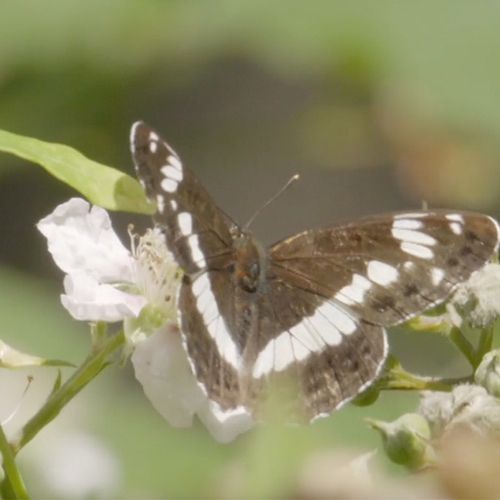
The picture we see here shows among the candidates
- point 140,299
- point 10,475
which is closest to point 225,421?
point 140,299

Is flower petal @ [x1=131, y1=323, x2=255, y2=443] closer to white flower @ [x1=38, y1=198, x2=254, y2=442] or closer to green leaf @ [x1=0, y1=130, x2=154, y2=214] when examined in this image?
white flower @ [x1=38, y1=198, x2=254, y2=442]

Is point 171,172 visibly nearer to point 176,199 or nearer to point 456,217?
point 176,199

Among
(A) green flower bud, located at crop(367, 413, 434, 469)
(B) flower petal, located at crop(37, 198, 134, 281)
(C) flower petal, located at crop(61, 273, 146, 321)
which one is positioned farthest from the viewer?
(B) flower petal, located at crop(37, 198, 134, 281)

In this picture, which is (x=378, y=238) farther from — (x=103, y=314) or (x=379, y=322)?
(x=103, y=314)

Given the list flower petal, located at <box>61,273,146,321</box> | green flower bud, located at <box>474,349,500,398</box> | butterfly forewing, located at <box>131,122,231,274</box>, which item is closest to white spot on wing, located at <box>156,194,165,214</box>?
butterfly forewing, located at <box>131,122,231,274</box>

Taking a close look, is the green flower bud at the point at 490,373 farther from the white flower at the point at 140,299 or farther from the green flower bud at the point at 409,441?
the white flower at the point at 140,299

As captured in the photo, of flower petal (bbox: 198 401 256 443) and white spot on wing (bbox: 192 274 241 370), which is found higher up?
white spot on wing (bbox: 192 274 241 370)
